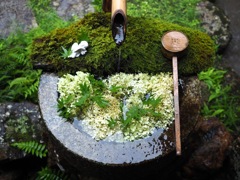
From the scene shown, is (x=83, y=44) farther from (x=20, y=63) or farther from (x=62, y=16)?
(x=62, y=16)

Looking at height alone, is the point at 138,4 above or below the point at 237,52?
above

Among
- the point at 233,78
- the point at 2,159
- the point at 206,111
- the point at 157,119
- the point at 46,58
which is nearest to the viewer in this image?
the point at 157,119

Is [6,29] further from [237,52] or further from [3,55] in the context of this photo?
[237,52]

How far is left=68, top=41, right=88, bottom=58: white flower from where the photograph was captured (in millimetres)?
4000

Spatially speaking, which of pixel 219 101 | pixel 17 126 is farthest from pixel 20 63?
pixel 219 101

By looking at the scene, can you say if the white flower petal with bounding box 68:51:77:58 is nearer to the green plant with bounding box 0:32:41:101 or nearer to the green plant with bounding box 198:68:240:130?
the green plant with bounding box 0:32:41:101

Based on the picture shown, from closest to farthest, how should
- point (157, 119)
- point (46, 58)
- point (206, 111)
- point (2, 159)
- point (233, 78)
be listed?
point (157, 119) → point (46, 58) → point (2, 159) → point (206, 111) → point (233, 78)

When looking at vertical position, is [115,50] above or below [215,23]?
above

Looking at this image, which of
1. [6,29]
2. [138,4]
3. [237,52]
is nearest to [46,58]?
[6,29]

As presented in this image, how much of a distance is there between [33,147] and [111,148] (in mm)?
1328

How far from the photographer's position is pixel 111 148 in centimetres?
355

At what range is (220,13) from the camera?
6.25m

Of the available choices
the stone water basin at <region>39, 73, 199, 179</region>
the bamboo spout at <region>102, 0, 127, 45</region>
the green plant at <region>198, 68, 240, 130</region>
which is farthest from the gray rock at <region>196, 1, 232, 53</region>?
the bamboo spout at <region>102, 0, 127, 45</region>

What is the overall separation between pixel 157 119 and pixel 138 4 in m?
2.99
